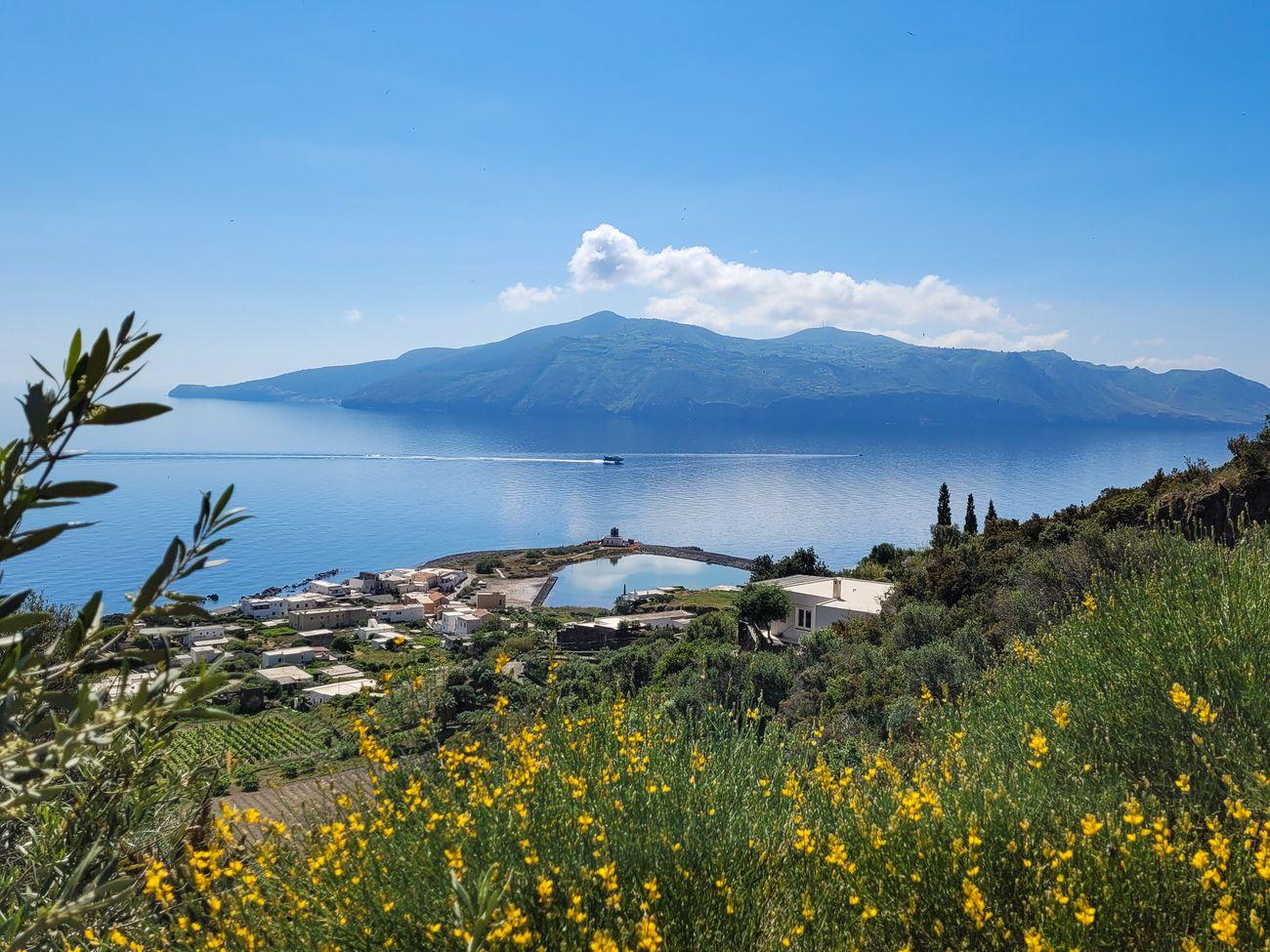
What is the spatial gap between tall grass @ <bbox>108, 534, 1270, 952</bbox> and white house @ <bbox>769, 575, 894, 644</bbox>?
1179 inches

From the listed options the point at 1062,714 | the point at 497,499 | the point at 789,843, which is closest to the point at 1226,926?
the point at 789,843

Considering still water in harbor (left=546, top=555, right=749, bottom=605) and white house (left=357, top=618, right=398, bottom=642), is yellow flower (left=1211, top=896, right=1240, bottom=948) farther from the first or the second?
still water in harbor (left=546, top=555, right=749, bottom=605)

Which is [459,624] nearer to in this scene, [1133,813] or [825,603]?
[825,603]

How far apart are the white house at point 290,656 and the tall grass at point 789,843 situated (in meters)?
58.8

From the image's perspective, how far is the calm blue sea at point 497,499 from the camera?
96.3 m

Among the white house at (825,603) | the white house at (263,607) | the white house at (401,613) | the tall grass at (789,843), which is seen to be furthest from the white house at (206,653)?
the white house at (825,603)

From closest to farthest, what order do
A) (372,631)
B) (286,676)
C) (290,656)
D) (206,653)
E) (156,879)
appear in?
(156,879), (206,653), (286,676), (290,656), (372,631)

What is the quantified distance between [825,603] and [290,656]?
41.0 m

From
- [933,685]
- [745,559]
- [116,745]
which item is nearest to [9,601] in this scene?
[116,745]

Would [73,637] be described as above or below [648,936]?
above

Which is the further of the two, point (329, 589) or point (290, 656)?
point (329, 589)

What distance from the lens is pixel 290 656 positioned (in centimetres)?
5847

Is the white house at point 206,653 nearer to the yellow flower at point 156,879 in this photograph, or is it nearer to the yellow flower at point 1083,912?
the yellow flower at point 156,879

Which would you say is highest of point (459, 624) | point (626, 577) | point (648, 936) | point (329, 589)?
point (648, 936)
